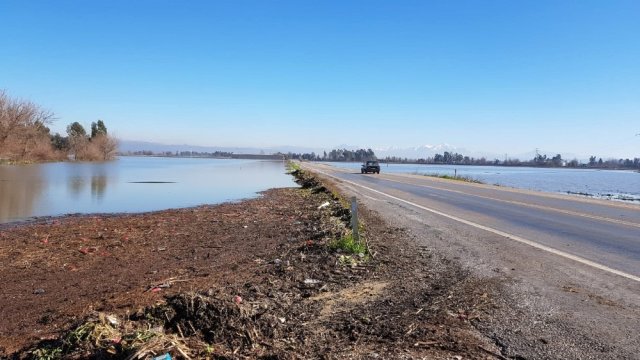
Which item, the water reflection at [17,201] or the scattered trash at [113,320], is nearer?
the scattered trash at [113,320]

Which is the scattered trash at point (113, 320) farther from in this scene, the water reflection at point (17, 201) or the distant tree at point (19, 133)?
the distant tree at point (19, 133)

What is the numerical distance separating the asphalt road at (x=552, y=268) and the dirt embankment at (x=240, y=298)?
0.45 m

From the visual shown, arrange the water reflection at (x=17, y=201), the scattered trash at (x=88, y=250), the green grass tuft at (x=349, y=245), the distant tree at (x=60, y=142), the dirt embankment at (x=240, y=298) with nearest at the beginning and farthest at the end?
the dirt embankment at (x=240, y=298) < the green grass tuft at (x=349, y=245) < the scattered trash at (x=88, y=250) < the water reflection at (x=17, y=201) < the distant tree at (x=60, y=142)

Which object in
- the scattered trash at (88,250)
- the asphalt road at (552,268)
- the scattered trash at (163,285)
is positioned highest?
the asphalt road at (552,268)

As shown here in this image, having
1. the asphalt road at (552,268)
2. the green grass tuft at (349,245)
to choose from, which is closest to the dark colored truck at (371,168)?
the asphalt road at (552,268)

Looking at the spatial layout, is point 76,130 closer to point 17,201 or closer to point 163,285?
point 17,201

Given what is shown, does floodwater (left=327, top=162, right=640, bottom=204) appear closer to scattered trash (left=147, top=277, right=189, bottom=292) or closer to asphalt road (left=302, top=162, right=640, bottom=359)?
asphalt road (left=302, top=162, right=640, bottom=359)

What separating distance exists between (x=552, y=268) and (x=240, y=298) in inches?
218

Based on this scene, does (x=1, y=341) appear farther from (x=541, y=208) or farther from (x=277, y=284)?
(x=541, y=208)

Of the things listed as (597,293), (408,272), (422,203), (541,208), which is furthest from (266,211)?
(597,293)

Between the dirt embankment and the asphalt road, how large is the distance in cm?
45

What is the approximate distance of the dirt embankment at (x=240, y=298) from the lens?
4.69 metres

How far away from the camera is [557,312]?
5938 millimetres

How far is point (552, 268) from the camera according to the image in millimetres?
8477
